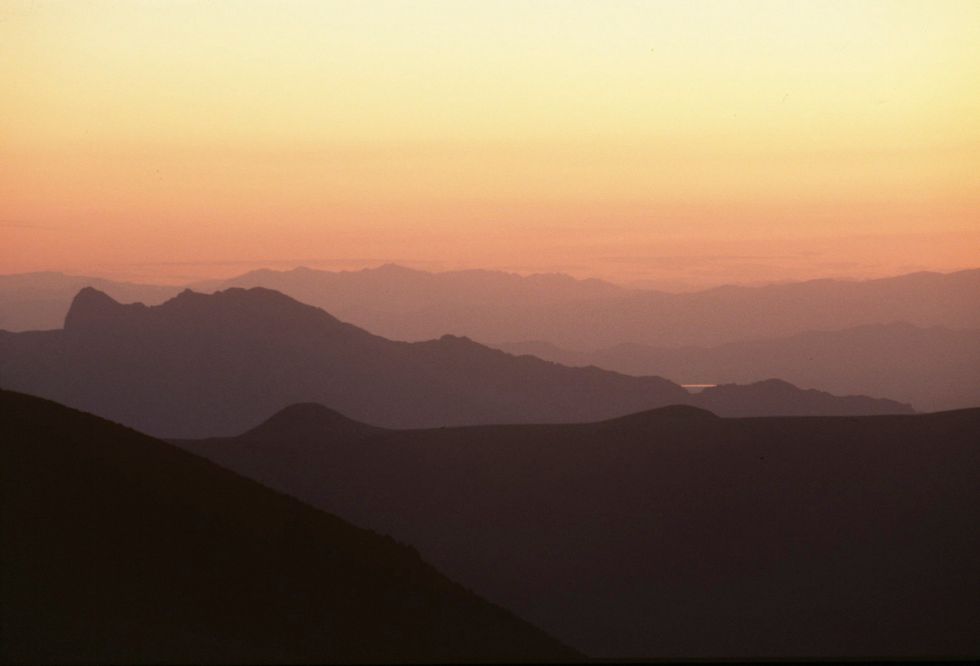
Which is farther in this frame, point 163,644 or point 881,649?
point 881,649

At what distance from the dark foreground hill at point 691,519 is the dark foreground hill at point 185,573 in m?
16.6

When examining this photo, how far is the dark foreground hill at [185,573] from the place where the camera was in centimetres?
2717

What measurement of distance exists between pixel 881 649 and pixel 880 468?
1496cm

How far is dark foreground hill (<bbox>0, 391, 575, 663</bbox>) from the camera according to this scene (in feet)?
89.1

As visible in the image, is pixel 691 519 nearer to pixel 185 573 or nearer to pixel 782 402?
pixel 185 573

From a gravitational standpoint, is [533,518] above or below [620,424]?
below

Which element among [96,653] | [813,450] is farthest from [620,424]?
[96,653]

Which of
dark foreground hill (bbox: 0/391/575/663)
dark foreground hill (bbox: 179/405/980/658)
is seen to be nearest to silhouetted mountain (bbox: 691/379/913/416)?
dark foreground hill (bbox: 179/405/980/658)

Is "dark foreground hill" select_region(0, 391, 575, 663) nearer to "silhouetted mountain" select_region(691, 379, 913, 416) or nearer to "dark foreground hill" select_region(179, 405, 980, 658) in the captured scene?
"dark foreground hill" select_region(179, 405, 980, 658)

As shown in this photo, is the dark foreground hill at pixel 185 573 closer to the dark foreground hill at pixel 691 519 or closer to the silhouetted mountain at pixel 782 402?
the dark foreground hill at pixel 691 519

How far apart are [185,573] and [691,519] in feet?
119

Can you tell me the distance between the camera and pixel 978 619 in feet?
172

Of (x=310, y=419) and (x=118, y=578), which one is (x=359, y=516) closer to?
(x=310, y=419)

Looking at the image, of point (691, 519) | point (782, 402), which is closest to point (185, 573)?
point (691, 519)
